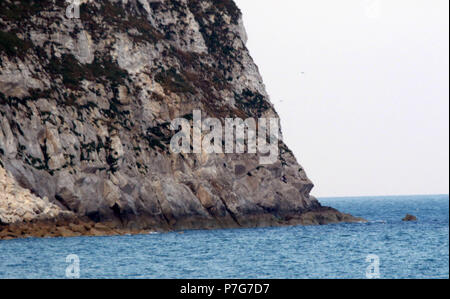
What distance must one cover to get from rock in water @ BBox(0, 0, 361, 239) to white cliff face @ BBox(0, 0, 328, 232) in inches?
5.3

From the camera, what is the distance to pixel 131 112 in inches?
3479

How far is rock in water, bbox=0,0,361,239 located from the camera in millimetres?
74625

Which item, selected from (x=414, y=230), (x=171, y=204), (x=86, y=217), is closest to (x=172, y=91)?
(x=171, y=204)

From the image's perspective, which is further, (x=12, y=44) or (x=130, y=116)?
(x=130, y=116)

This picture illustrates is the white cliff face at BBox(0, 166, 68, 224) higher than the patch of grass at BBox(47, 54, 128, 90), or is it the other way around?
the patch of grass at BBox(47, 54, 128, 90)

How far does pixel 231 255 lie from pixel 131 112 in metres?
34.4

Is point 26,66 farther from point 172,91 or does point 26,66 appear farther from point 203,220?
point 203,220

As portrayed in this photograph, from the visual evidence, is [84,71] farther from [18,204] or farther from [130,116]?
[18,204]

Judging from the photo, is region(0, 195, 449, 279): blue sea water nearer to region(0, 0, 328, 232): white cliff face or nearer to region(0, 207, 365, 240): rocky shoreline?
region(0, 207, 365, 240): rocky shoreline

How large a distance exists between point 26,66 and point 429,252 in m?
44.5

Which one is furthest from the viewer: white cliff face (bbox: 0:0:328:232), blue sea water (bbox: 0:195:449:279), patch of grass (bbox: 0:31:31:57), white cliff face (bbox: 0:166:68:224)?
patch of grass (bbox: 0:31:31:57)

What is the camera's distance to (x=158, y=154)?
8512cm

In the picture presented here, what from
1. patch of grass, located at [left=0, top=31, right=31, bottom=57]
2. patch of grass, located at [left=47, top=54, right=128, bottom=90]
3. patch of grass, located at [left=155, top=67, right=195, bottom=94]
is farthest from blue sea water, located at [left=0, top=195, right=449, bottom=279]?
patch of grass, located at [left=0, top=31, right=31, bottom=57]

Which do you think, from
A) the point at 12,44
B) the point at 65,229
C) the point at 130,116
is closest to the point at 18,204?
the point at 65,229
